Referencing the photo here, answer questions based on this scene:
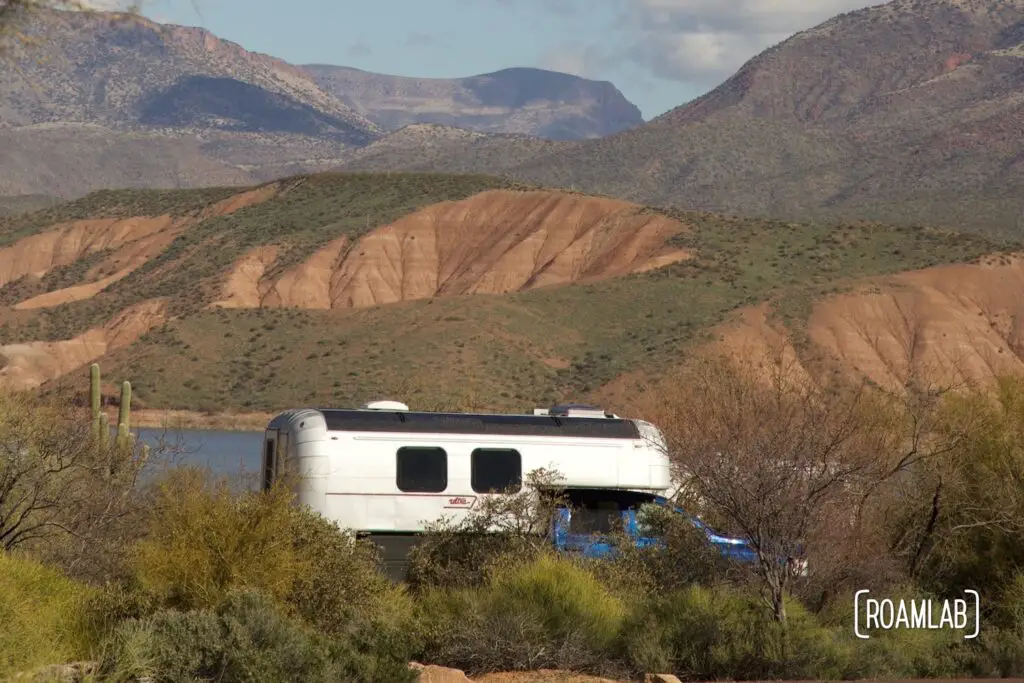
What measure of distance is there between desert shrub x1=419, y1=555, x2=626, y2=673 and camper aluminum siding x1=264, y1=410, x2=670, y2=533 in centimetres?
477

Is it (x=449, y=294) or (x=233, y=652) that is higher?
(x=449, y=294)

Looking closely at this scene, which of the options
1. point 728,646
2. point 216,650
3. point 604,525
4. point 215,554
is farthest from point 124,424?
point 216,650

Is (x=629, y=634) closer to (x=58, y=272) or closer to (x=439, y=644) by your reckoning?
(x=439, y=644)

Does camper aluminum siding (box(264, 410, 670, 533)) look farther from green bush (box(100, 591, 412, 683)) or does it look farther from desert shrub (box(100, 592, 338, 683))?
desert shrub (box(100, 592, 338, 683))

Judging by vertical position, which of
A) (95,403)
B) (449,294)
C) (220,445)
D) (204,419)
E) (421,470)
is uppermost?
(449,294)

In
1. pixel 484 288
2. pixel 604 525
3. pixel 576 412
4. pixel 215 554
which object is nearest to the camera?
pixel 215 554

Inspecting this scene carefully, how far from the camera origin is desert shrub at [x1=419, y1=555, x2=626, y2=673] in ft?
46.4

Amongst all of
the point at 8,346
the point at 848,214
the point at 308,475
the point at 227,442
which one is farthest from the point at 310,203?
the point at 308,475

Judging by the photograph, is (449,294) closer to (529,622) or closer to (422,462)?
(422,462)

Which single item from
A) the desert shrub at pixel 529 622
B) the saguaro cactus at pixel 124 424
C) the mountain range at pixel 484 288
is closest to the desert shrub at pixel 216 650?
the desert shrub at pixel 529 622

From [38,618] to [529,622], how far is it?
454 cm

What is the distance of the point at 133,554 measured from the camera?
15.4 metres

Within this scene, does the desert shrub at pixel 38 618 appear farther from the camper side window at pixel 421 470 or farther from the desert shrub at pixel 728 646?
the camper side window at pixel 421 470

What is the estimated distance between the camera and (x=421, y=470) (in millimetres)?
20875
